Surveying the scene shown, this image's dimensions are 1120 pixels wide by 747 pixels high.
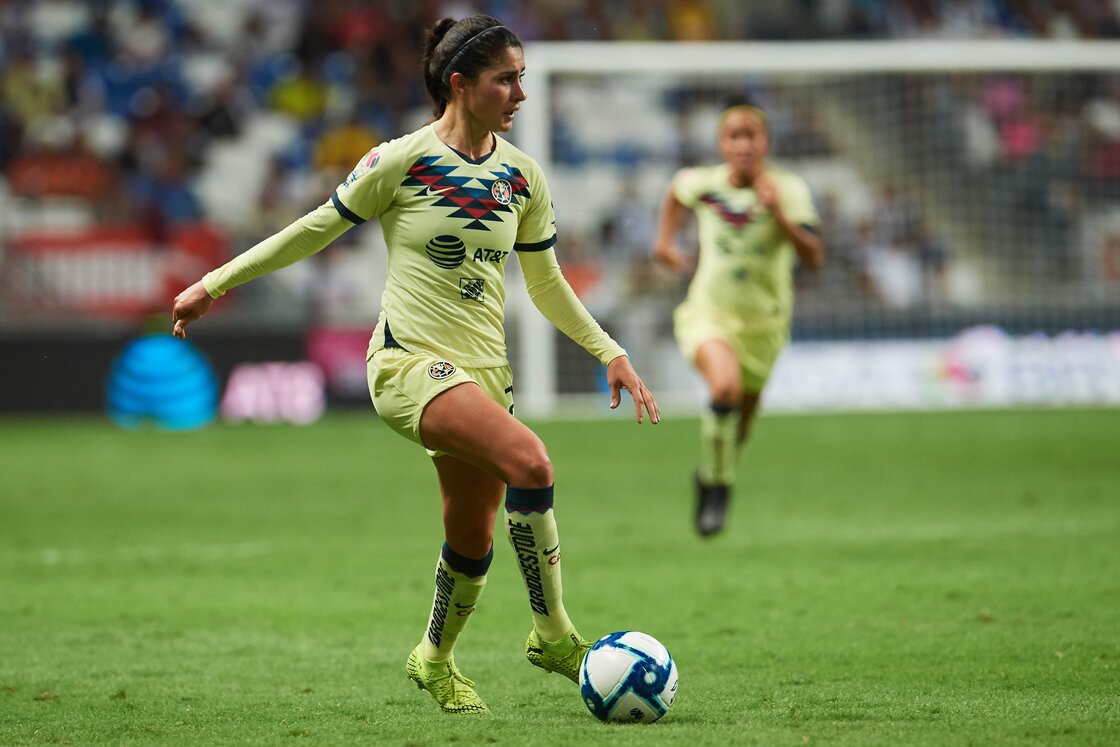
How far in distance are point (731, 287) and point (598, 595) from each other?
9.62ft

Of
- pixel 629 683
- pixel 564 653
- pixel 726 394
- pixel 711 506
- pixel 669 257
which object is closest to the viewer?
pixel 629 683

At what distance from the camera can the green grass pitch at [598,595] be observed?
5.33 m

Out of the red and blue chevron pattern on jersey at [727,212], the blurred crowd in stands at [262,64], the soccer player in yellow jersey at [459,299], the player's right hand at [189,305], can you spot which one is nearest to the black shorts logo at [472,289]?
the soccer player in yellow jersey at [459,299]

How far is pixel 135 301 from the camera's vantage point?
19641 mm

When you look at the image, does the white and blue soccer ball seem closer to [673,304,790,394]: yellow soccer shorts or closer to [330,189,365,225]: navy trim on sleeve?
[330,189,365,225]: navy trim on sleeve

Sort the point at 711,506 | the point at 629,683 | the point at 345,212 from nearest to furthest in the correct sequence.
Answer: the point at 629,683 → the point at 345,212 → the point at 711,506

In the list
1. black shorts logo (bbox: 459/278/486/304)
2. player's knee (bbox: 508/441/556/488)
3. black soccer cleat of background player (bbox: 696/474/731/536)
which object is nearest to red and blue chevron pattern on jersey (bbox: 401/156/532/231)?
black shorts logo (bbox: 459/278/486/304)

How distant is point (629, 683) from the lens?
5.19 meters

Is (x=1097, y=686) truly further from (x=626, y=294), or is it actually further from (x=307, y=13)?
(x=307, y=13)

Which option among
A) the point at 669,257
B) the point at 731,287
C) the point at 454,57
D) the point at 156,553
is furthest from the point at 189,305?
the point at 731,287

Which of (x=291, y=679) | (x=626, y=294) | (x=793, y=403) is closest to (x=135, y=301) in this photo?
(x=626, y=294)

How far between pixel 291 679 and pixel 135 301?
14.2m

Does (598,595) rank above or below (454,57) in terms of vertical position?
below

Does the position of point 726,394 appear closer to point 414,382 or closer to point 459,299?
point 459,299
